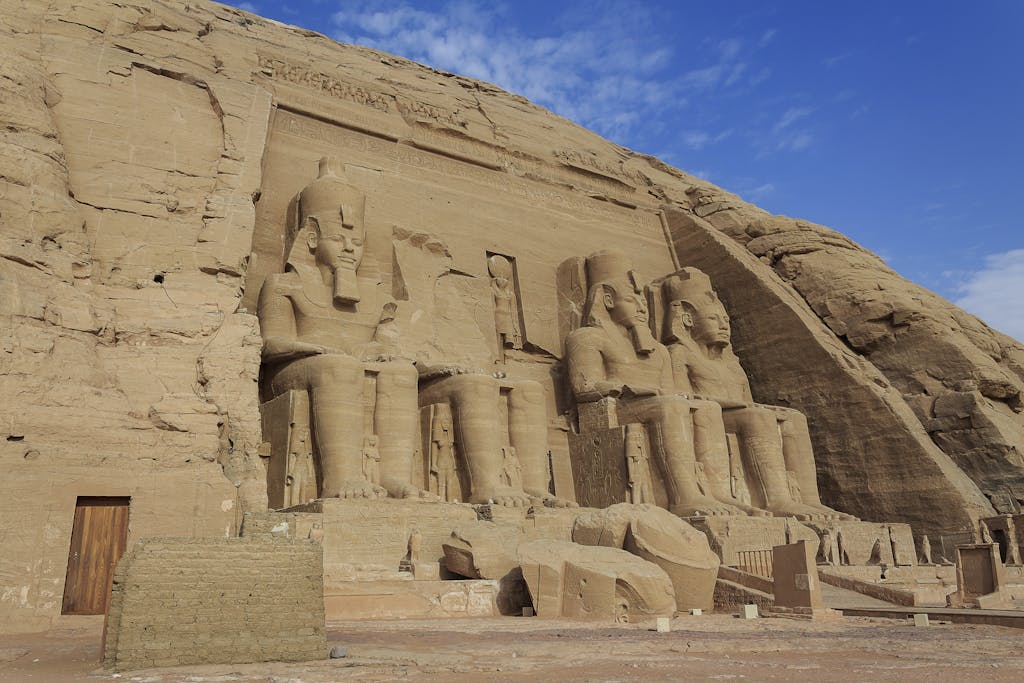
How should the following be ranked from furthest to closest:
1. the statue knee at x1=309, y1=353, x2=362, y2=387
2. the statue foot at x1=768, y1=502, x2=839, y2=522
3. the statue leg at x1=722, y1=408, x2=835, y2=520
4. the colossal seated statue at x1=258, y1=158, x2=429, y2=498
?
1. the statue leg at x1=722, y1=408, x2=835, y2=520
2. the statue foot at x1=768, y1=502, x2=839, y2=522
3. the statue knee at x1=309, y1=353, x2=362, y2=387
4. the colossal seated statue at x1=258, y1=158, x2=429, y2=498

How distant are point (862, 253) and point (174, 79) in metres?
9.13

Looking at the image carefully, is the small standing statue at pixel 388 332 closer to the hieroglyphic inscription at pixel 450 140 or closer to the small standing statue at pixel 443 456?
the small standing statue at pixel 443 456

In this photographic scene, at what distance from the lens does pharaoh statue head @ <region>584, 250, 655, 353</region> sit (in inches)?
409

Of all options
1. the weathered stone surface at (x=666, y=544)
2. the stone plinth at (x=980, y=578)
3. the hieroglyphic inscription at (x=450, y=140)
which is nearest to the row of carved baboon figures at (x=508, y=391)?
the weathered stone surface at (x=666, y=544)

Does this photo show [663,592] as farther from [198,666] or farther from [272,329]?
[272,329]

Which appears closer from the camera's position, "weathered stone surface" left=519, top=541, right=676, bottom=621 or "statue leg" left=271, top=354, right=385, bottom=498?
"weathered stone surface" left=519, top=541, right=676, bottom=621

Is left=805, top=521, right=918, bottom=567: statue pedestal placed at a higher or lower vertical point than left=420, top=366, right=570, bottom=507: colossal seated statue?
lower

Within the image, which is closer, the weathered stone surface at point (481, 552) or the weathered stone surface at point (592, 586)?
the weathered stone surface at point (592, 586)

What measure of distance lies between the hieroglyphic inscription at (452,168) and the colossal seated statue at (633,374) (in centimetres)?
152

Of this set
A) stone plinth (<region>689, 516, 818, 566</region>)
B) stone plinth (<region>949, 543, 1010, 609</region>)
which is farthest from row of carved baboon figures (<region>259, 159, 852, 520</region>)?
stone plinth (<region>949, 543, 1010, 609</region>)

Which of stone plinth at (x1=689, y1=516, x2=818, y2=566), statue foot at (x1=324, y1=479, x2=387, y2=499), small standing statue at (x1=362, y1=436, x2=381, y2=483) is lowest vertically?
stone plinth at (x1=689, y1=516, x2=818, y2=566)

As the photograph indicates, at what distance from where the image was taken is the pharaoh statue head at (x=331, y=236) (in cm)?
869

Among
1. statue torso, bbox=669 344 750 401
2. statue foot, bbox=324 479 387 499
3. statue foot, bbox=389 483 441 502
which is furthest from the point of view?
statue torso, bbox=669 344 750 401

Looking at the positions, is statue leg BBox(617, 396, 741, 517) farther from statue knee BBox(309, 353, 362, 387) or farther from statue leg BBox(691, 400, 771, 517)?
statue knee BBox(309, 353, 362, 387)
